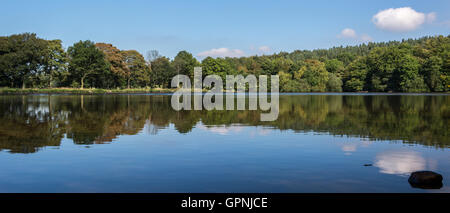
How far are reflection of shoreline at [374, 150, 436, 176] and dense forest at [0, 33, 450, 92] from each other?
283ft

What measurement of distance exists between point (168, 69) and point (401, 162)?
113984 millimetres

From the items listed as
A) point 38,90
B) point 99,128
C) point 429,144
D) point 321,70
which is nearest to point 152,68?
point 38,90

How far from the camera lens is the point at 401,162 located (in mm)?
11547

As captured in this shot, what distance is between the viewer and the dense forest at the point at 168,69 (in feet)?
285

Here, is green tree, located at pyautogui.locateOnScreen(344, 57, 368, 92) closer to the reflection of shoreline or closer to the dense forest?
the dense forest

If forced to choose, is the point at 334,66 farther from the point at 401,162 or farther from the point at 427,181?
the point at 427,181

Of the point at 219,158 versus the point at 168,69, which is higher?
the point at 168,69

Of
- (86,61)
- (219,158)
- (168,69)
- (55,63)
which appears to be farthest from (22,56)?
(219,158)

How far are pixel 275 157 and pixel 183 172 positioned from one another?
3.59 metres

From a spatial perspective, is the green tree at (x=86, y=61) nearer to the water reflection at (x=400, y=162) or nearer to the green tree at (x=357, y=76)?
the green tree at (x=357, y=76)

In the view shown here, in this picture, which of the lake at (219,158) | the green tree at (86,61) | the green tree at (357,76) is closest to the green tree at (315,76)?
the green tree at (357,76)

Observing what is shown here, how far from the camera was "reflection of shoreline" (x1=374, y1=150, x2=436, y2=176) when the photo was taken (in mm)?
10523

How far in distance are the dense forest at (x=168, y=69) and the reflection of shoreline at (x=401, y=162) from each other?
283ft
